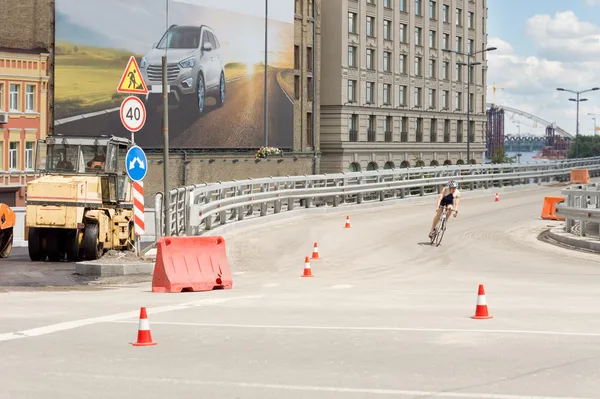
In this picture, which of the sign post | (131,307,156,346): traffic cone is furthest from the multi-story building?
(131,307,156,346): traffic cone

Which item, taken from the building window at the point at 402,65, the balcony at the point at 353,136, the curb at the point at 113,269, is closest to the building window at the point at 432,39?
the building window at the point at 402,65

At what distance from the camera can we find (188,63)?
67688mm

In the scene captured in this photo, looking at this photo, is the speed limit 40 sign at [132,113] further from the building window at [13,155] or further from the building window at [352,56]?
the building window at [352,56]

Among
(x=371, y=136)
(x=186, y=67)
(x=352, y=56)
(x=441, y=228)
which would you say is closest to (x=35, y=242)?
(x=441, y=228)

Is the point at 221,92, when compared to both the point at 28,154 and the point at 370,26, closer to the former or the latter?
the point at 28,154

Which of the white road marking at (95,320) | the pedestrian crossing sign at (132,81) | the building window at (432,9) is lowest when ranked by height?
the white road marking at (95,320)

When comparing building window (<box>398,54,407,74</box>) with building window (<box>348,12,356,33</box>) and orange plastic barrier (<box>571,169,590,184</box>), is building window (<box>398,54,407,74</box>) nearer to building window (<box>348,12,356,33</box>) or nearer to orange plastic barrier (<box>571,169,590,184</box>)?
building window (<box>348,12,356,33</box>)

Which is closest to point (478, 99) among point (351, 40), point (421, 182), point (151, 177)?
point (351, 40)

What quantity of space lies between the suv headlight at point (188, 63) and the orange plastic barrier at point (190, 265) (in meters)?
49.7

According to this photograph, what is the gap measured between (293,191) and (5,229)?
11.6 meters

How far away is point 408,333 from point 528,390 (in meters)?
3.26

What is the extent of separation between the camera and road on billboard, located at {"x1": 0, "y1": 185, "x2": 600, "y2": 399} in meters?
8.82

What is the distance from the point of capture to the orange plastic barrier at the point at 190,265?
17.9 m

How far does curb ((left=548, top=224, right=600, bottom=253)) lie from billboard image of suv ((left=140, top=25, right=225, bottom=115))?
4007 centimetres
